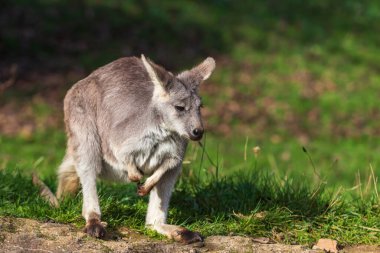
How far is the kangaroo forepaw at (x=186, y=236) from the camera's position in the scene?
5.02 meters

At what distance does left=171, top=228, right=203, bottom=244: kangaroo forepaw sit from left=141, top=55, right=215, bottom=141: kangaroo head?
0.62 m

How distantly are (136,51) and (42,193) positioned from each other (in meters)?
10.2

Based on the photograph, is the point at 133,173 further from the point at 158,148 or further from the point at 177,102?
the point at 177,102

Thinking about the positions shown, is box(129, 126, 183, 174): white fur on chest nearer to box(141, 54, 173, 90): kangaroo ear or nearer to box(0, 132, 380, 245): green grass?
box(141, 54, 173, 90): kangaroo ear

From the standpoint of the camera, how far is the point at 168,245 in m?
4.98

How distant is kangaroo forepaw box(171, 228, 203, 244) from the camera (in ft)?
16.5

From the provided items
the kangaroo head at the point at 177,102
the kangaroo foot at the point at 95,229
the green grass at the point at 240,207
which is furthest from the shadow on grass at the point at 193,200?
the kangaroo head at the point at 177,102

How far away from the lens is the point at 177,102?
517 centimetres

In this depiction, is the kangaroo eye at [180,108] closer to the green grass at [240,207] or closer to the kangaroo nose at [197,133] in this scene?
the kangaroo nose at [197,133]

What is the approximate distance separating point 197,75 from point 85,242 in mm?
1435

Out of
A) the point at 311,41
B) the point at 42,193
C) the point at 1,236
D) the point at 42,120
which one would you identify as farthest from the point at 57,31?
the point at 1,236

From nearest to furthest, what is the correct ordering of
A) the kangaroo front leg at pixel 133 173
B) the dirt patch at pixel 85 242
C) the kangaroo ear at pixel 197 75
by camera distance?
the dirt patch at pixel 85 242 → the kangaroo front leg at pixel 133 173 → the kangaroo ear at pixel 197 75

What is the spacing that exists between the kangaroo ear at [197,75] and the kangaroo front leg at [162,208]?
0.62 m

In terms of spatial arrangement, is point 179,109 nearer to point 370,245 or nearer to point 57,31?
point 370,245
